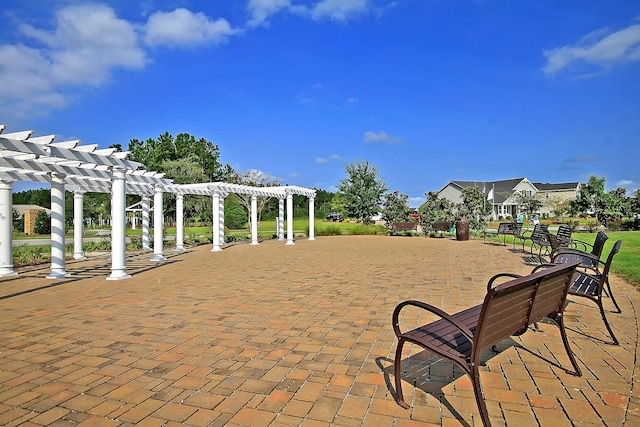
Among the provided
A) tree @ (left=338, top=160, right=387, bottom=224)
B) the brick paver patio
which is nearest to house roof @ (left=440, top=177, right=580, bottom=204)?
tree @ (left=338, top=160, right=387, bottom=224)

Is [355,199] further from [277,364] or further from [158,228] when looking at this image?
[277,364]

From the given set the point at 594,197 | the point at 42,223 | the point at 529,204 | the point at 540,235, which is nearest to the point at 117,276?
the point at 540,235

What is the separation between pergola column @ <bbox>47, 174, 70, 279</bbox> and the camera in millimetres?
9248

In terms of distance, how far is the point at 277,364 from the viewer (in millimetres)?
3557

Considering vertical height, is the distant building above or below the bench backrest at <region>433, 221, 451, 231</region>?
above

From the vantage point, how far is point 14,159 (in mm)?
8547

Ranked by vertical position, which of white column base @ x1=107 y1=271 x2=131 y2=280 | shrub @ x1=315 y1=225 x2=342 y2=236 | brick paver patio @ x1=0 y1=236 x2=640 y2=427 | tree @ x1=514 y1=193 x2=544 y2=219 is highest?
tree @ x1=514 y1=193 x2=544 y2=219

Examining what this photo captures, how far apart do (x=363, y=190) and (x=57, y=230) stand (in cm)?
2120

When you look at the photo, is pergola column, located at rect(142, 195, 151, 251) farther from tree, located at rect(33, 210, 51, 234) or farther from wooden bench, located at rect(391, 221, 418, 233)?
tree, located at rect(33, 210, 51, 234)

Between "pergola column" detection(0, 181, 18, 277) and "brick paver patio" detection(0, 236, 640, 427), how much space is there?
3.33 m

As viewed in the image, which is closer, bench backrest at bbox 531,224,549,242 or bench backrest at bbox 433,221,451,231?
bench backrest at bbox 531,224,549,242

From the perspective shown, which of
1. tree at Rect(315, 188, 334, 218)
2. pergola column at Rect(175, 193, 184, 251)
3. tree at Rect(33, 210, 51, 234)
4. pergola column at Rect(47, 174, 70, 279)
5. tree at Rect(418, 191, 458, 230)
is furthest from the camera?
tree at Rect(315, 188, 334, 218)

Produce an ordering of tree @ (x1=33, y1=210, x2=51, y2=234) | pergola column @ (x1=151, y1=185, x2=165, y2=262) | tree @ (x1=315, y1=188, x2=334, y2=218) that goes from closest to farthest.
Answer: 1. pergola column @ (x1=151, y1=185, x2=165, y2=262)
2. tree @ (x1=33, y1=210, x2=51, y2=234)
3. tree @ (x1=315, y1=188, x2=334, y2=218)

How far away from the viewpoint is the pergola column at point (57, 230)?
364 inches
